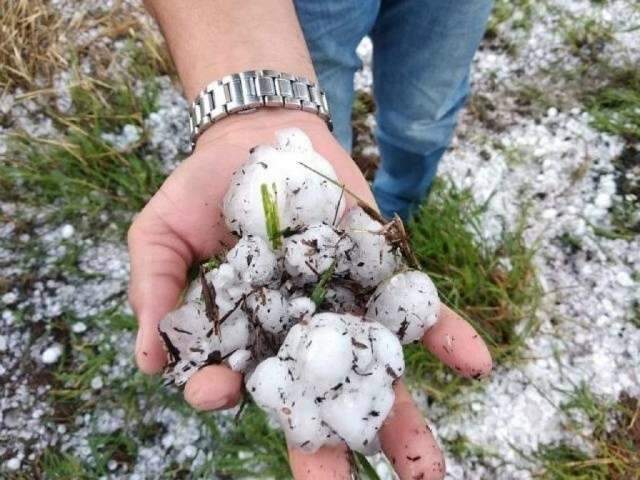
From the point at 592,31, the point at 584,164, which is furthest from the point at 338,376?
the point at 592,31

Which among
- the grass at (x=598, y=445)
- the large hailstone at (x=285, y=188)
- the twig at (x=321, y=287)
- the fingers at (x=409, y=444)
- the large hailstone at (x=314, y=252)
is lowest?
the grass at (x=598, y=445)

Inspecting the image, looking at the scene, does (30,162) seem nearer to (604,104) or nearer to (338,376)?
(338,376)

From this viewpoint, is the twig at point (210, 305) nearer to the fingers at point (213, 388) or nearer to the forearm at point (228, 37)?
the fingers at point (213, 388)

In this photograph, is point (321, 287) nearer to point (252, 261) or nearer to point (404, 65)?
point (252, 261)

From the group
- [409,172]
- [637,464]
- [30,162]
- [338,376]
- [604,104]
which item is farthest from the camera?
[604,104]

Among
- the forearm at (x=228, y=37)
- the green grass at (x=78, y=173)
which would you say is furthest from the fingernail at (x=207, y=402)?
Result: the green grass at (x=78, y=173)

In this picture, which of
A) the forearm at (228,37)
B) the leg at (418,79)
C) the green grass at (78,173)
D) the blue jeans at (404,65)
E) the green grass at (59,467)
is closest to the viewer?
the forearm at (228,37)

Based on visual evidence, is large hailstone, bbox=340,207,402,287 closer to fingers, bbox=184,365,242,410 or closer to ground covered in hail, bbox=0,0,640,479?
fingers, bbox=184,365,242,410
